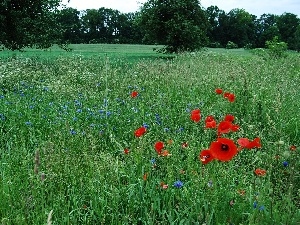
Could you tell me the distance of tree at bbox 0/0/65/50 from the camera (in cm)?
1672

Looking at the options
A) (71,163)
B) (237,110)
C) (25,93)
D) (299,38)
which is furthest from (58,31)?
(299,38)

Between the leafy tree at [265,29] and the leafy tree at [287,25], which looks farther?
the leafy tree at [287,25]

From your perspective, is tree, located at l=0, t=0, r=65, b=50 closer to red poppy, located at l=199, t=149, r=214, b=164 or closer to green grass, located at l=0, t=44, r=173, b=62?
green grass, located at l=0, t=44, r=173, b=62

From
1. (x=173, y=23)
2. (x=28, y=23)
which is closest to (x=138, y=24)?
(x=173, y=23)

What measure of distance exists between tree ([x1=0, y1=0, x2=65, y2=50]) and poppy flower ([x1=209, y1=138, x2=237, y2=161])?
15.4 meters

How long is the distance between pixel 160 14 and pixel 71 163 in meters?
26.6

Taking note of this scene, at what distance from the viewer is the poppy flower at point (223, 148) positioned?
2.54 meters

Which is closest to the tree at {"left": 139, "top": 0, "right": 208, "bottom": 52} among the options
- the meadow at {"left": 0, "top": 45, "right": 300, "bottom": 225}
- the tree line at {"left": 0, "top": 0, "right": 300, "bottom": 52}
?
the tree line at {"left": 0, "top": 0, "right": 300, "bottom": 52}

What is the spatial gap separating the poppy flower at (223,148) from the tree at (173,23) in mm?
25210

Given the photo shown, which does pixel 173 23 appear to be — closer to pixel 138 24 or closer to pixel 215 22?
pixel 138 24

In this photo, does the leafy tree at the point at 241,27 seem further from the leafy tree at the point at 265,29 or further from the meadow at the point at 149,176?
the meadow at the point at 149,176

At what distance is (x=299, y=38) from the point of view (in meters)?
89.4

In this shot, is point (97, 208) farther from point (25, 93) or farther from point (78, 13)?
point (78, 13)

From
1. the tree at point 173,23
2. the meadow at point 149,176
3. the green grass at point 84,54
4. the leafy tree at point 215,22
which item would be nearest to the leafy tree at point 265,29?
the leafy tree at point 215,22
